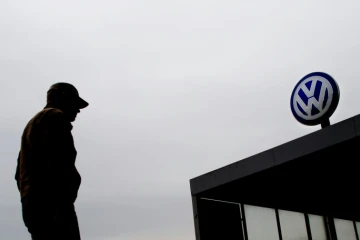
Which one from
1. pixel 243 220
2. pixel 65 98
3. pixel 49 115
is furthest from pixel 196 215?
pixel 49 115

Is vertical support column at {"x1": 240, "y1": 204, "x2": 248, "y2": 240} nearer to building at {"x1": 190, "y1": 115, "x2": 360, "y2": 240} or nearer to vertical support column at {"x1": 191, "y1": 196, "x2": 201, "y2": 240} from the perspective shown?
building at {"x1": 190, "y1": 115, "x2": 360, "y2": 240}

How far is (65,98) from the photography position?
12.9 ft

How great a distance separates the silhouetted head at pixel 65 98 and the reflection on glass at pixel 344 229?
16.5 metres

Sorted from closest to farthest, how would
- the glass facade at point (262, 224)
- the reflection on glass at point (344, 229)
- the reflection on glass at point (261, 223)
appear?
the glass facade at point (262, 224) → the reflection on glass at point (261, 223) → the reflection on glass at point (344, 229)

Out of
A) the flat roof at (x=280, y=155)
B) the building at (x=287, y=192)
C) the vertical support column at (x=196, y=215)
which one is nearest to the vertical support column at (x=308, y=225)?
the building at (x=287, y=192)

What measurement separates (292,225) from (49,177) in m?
14.4

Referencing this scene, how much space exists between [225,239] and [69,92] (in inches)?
490

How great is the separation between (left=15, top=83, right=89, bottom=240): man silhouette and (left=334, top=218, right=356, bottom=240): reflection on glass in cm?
1670

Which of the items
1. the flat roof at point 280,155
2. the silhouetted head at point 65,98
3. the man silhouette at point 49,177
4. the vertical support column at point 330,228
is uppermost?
the flat roof at point 280,155

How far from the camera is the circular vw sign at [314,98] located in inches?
Answer: 571

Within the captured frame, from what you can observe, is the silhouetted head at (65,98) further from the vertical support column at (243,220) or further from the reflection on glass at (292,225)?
the reflection on glass at (292,225)

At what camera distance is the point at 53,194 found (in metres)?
3.44

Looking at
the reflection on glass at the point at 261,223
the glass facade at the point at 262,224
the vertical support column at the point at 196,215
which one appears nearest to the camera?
the vertical support column at the point at 196,215

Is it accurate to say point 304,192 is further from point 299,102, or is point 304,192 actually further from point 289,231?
point 299,102
